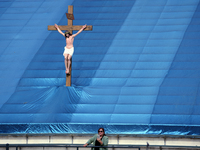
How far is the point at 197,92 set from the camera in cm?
1352

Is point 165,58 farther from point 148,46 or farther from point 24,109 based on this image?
point 24,109

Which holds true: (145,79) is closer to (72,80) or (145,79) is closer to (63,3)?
(72,80)

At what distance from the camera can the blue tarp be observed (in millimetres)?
12852

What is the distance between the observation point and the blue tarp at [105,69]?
1285 centimetres

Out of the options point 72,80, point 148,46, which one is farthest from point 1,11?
point 148,46

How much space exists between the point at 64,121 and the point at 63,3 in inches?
273

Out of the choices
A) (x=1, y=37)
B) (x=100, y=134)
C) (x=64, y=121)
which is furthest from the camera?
(x=1, y=37)

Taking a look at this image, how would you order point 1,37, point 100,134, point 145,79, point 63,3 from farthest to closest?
1. point 63,3
2. point 1,37
3. point 145,79
4. point 100,134

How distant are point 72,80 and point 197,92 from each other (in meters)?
4.77

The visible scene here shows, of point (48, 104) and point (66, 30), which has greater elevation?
point (66, 30)

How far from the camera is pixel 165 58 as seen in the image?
14.8m

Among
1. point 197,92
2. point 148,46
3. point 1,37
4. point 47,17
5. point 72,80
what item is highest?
point 47,17

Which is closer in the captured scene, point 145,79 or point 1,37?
point 145,79

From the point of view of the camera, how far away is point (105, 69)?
48.6ft
